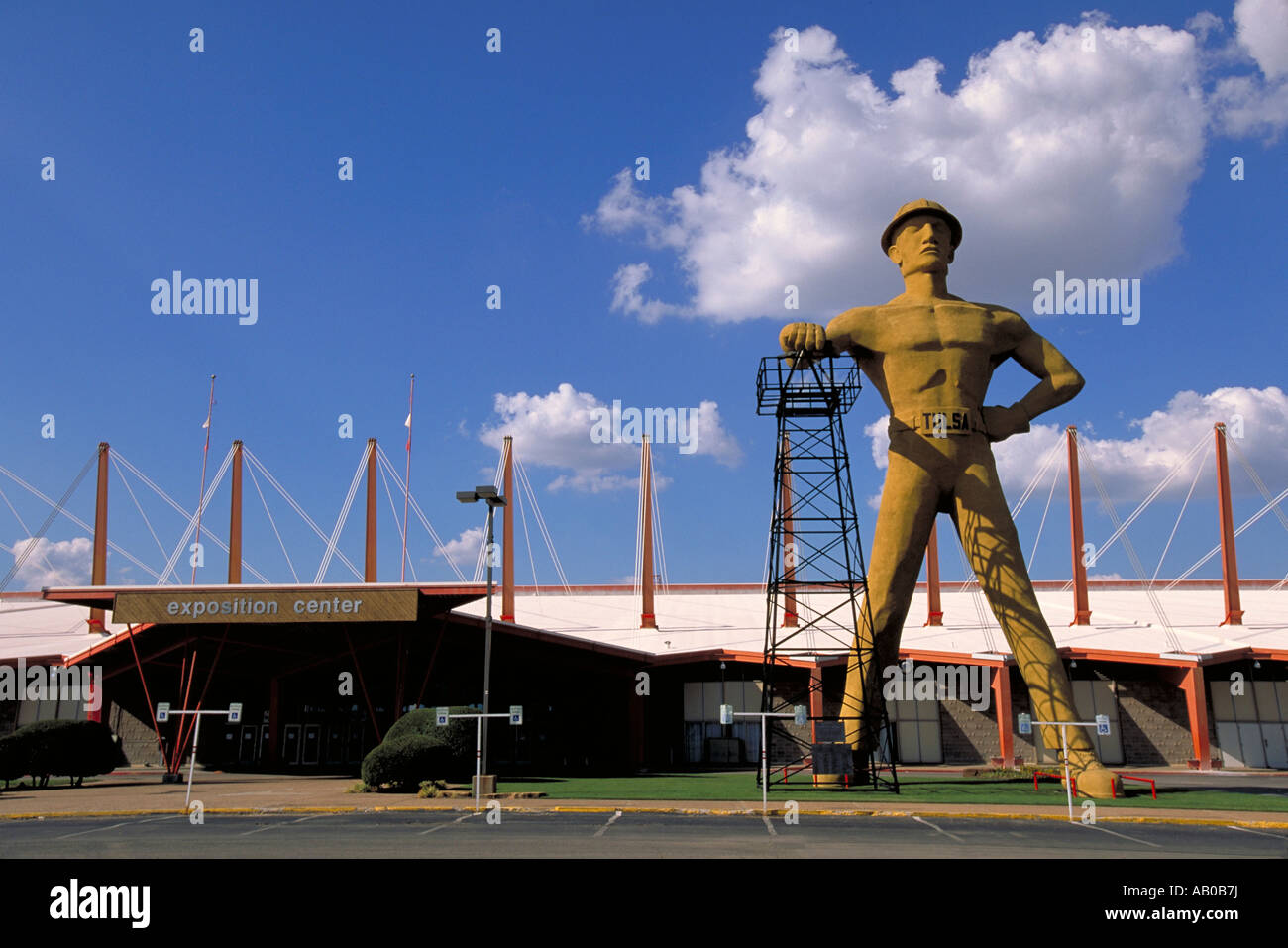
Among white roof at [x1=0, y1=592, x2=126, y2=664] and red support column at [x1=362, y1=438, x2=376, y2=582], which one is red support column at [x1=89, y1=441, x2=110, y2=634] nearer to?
white roof at [x1=0, y1=592, x2=126, y2=664]

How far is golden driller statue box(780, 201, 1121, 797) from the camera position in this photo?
22031mm

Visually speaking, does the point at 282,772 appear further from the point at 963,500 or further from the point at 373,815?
the point at 963,500

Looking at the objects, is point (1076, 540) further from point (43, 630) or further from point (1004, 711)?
point (43, 630)

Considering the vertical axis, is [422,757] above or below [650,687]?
below

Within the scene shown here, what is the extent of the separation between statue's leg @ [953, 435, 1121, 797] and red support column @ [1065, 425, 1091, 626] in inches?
791

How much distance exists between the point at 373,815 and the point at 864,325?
1545 centimetres

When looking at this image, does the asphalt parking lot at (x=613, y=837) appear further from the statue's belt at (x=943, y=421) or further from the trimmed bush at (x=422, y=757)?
the statue's belt at (x=943, y=421)

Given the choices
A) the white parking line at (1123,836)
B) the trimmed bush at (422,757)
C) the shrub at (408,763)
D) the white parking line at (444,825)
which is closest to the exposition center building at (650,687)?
the trimmed bush at (422,757)

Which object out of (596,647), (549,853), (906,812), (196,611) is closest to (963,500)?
(906,812)

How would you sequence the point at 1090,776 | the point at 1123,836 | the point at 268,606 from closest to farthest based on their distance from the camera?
the point at 1123,836
the point at 1090,776
the point at 268,606

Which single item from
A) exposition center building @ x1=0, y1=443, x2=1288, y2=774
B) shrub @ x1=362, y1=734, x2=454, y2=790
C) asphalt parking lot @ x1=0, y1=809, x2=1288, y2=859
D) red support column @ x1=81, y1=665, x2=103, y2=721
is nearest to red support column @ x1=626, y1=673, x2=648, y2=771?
exposition center building @ x1=0, y1=443, x2=1288, y2=774

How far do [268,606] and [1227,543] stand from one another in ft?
125

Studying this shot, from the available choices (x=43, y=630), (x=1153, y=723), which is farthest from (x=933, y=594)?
(x=43, y=630)

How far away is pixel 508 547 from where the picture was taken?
4156cm
